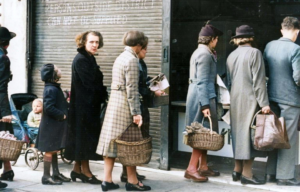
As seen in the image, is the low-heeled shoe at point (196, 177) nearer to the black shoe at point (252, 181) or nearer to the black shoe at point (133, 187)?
the black shoe at point (252, 181)

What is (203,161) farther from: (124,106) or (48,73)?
(48,73)

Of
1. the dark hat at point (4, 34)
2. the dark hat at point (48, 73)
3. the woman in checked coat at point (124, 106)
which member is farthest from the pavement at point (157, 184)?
the dark hat at point (4, 34)

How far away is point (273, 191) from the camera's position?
272 inches

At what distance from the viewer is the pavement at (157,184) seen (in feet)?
23.0

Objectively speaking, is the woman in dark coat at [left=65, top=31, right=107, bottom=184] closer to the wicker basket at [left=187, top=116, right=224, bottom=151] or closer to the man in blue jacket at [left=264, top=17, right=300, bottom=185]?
the wicker basket at [left=187, top=116, right=224, bottom=151]

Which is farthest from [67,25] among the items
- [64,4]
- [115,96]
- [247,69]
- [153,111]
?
[247,69]

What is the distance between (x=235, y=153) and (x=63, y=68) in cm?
367

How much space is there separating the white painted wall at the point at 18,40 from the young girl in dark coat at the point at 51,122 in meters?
2.71

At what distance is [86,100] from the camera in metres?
7.18

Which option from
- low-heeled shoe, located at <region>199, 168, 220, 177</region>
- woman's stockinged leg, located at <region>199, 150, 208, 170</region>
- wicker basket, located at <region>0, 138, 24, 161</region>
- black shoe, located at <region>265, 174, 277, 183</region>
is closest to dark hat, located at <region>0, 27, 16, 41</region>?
wicker basket, located at <region>0, 138, 24, 161</region>

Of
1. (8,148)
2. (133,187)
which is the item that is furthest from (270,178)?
(8,148)

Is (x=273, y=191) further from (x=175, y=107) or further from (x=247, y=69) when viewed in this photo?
(x=175, y=107)

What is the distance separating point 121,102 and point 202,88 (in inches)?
44.9

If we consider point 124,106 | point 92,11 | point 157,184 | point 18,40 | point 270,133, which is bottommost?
point 157,184
